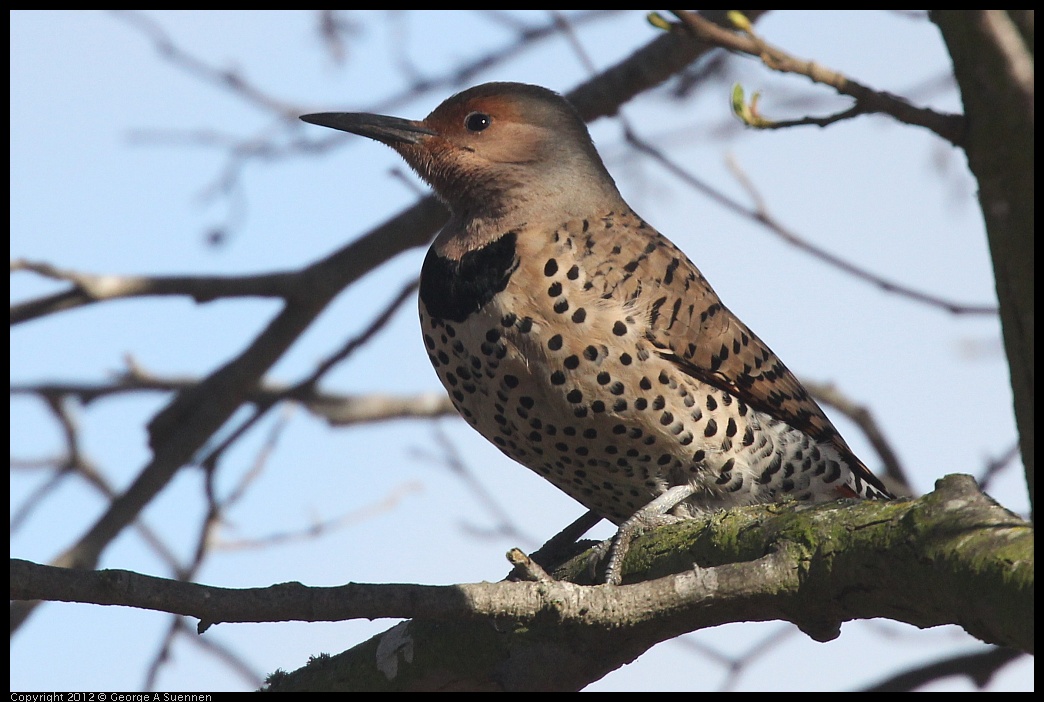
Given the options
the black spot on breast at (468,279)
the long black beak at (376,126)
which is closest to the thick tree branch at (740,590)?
the black spot on breast at (468,279)

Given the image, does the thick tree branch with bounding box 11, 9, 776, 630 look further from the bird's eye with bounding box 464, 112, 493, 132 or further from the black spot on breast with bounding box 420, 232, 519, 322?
the black spot on breast with bounding box 420, 232, 519, 322

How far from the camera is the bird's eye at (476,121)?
532cm

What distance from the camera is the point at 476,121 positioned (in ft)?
17.5

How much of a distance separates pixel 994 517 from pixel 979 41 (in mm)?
1092

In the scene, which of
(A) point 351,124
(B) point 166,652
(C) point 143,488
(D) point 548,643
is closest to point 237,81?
(A) point 351,124

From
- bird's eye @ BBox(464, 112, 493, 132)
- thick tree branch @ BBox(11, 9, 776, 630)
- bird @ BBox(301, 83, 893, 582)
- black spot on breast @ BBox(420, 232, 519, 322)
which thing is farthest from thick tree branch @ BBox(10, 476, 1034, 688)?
bird's eye @ BBox(464, 112, 493, 132)

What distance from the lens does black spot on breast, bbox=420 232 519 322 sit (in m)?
4.44

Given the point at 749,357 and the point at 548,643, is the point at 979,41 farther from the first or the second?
the point at 749,357

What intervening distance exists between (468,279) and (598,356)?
61 cm

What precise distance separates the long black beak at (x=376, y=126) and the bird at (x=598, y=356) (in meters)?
0.14

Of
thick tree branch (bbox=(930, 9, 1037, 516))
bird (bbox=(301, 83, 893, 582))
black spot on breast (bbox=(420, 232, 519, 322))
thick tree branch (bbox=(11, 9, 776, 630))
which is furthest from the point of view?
thick tree branch (bbox=(11, 9, 776, 630))

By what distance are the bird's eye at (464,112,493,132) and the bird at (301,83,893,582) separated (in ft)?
0.22

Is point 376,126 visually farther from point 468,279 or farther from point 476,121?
point 468,279

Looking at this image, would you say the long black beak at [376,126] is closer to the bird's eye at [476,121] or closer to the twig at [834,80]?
the bird's eye at [476,121]
